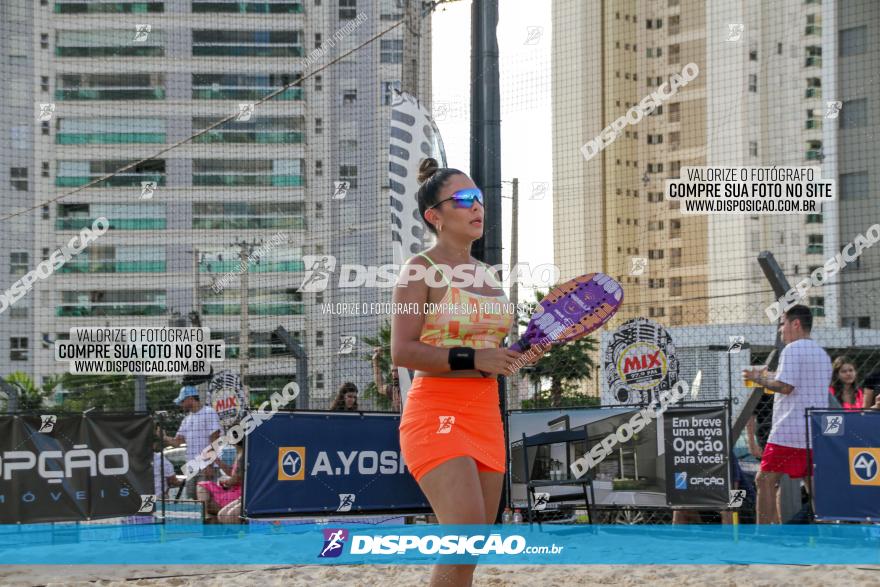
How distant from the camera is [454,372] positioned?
3533 millimetres

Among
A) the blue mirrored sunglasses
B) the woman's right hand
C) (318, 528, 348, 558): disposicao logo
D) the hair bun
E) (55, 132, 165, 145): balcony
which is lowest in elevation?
(318, 528, 348, 558): disposicao logo

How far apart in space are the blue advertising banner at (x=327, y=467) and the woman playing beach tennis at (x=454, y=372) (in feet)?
11.5

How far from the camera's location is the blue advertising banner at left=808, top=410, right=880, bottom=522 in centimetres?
675

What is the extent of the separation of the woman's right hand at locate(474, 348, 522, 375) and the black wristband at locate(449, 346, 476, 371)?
0.02 metres

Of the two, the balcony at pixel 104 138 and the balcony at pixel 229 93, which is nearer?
the balcony at pixel 229 93

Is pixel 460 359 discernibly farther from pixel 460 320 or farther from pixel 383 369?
pixel 383 369

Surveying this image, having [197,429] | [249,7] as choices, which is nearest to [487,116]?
[197,429]

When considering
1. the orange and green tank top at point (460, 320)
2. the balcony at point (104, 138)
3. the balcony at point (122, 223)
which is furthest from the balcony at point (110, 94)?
the orange and green tank top at point (460, 320)

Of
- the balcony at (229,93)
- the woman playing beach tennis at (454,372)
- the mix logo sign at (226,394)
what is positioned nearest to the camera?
the woman playing beach tennis at (454,372)

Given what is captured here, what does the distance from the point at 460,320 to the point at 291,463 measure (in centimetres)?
366

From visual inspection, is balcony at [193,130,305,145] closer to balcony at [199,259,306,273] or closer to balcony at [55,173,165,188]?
balcony at [55,173,165,188]

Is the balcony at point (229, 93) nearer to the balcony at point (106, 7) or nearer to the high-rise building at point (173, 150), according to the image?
the high-rise building at point (173, 150)

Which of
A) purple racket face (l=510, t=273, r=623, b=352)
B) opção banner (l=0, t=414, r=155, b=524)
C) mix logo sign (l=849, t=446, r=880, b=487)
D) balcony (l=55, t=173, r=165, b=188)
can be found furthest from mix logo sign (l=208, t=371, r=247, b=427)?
balcony (l=55, t=173, r=165, b=188)

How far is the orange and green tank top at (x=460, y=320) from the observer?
3604 mm
